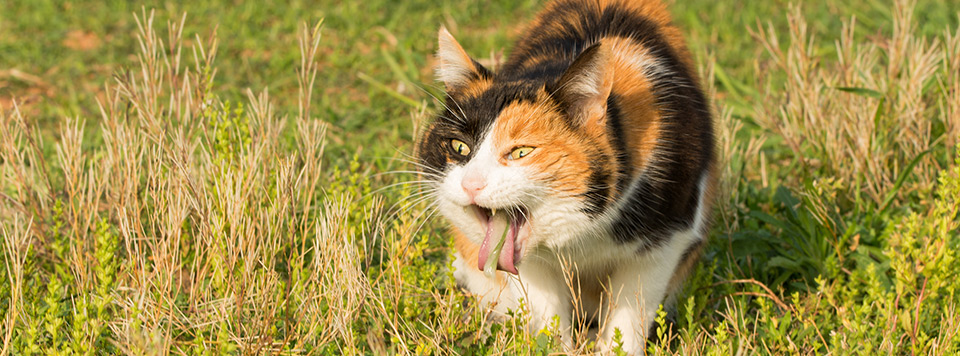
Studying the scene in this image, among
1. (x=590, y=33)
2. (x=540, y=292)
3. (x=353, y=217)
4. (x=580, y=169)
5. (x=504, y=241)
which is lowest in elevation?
(x=540, y=292)

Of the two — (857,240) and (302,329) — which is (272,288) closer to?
(302,329)

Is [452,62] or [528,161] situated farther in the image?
[452,62]

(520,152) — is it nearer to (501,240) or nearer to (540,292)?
(501,240)

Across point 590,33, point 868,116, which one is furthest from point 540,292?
point 868,116

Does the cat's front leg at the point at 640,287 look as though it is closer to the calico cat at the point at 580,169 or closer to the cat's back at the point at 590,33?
the calico cat at the point at 580,169

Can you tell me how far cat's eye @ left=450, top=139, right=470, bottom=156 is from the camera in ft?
8.64

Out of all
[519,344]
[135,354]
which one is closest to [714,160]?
[519,344]

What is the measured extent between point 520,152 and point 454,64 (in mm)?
512

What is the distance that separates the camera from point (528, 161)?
2.50 metres

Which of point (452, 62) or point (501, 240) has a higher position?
point (452, 62)

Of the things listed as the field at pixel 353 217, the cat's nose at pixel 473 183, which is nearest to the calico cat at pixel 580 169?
the cat's nose at pixel 473 183

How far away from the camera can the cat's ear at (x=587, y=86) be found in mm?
2461

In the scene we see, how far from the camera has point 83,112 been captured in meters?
5.17

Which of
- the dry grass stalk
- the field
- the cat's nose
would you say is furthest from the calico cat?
the dry grass stalk
